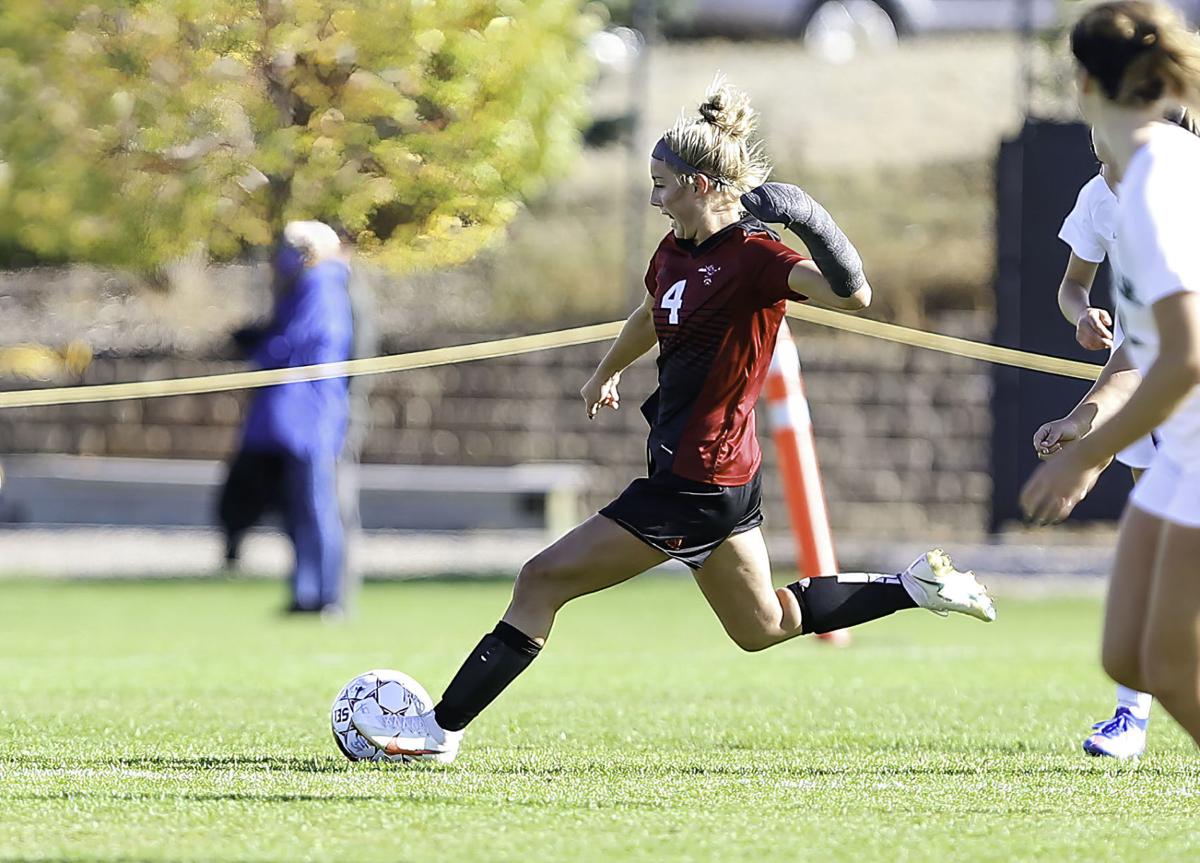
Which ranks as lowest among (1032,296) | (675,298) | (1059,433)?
(1059,433)

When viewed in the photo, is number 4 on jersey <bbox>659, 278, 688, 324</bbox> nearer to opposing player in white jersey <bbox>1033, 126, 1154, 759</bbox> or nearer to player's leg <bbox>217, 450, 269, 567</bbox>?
opposing player in white jersey <bbox>1033, 126, 1154, 759</bbox>

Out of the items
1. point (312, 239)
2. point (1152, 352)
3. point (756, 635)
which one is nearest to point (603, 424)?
point (312, 239)

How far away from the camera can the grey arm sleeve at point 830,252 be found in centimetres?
573

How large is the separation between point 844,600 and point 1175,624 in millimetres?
2273

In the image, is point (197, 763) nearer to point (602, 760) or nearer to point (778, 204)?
point (602, 760)

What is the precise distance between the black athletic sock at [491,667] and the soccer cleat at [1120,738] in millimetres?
1944

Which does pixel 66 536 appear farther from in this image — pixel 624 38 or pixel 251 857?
pixel 251 857

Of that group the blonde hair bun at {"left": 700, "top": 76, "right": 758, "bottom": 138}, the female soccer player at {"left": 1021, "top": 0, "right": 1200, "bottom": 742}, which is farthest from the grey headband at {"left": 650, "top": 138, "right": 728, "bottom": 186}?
the female soccer player at {"left": 1021, "top": 0, "right": 1200, "bottom": 742}

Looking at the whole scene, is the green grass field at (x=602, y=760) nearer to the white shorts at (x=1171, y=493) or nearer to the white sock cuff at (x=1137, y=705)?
the white sock cuff at (x=1137, y=705)

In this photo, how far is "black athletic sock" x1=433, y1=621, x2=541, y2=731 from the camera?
20.0ft

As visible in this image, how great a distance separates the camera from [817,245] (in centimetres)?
574

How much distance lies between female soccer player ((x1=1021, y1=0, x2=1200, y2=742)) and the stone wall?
44.0 ft

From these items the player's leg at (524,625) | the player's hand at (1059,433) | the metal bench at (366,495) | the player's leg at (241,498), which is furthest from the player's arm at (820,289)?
the metal bench at (366,495)

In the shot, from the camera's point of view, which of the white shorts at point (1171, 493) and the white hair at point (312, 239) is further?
the white hair at point (312, 239)
